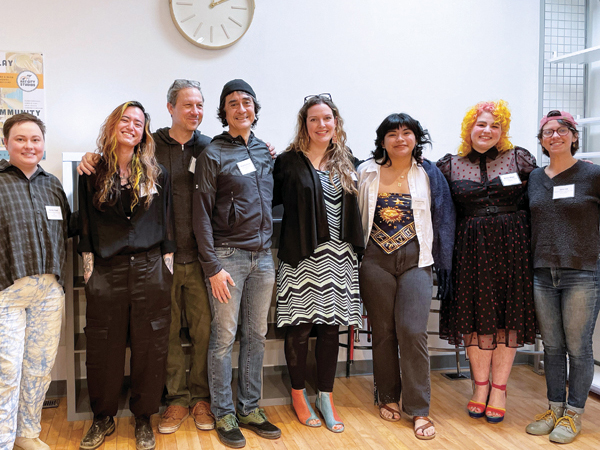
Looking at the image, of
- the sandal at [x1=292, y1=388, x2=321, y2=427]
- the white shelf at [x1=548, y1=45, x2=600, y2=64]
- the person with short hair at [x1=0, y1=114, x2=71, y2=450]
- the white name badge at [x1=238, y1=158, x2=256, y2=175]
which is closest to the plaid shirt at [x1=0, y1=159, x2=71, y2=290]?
the person with short hair at [x1=0, y1=114, x2=71, y2=450]

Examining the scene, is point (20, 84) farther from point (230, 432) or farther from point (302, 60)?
point (230, 432)

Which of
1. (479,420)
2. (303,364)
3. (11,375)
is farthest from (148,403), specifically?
(479,420)

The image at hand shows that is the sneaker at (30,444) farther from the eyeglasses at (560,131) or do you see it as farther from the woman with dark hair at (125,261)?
the eyeglasses at (560,131)

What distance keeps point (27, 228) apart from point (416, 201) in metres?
1.88

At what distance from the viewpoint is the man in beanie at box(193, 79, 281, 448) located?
2.40 m

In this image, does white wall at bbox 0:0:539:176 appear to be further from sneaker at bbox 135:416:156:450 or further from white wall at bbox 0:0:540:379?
sneaker at bbox 135:416:156:450

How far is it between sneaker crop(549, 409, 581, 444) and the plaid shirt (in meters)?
2.57

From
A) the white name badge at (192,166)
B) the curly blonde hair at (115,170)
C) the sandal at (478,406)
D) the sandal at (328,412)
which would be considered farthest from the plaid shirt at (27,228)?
the sandal at (478,406)

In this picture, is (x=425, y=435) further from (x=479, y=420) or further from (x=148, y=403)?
(x=148, y=403)

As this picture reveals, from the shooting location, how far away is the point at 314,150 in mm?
2652

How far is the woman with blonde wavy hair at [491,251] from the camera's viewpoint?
2.64m

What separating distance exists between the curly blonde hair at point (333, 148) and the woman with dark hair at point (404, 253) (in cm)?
15

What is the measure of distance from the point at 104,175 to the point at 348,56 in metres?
1.98

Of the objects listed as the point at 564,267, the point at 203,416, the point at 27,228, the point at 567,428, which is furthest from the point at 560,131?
the point at 27,228
